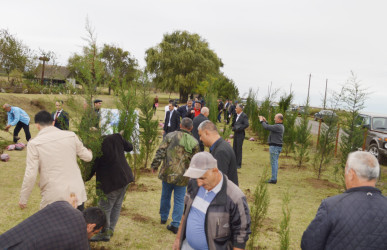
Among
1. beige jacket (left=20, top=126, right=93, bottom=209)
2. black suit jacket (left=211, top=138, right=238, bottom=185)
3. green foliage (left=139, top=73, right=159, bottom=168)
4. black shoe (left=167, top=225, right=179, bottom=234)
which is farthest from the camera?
green foliage (left=139, top=73, right=159, bottom=168)

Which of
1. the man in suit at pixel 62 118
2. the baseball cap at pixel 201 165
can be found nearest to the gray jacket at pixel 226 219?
the baseball cap at pixel 201 165

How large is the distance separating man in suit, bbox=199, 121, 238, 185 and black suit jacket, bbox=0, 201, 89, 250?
6.39 feet

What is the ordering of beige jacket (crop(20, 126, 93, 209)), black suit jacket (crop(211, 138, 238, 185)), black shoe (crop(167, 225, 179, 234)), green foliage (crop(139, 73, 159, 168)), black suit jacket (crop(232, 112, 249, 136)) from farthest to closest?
1. black suit jacket (crop(232, 112, 249, 136))
2. green foliage (crop(139, 73, 159, 168))
3. black shoe (crop(167, 225, 179, 234))
4. black suit jacket (crop(211, 138, 238, 185))
5. beige jacket (crop(20, 126, 93, 209))

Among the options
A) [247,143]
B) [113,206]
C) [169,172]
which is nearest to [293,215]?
[169,172]

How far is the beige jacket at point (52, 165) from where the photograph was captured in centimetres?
340

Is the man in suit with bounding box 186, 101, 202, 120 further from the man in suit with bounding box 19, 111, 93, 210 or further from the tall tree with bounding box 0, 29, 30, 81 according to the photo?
the tall tree with bounding box 0, 29, 30, 81

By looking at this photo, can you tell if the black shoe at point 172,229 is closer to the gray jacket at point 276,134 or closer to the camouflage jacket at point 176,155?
the camouflage jacket at point 176,155

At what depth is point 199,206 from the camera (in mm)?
2668

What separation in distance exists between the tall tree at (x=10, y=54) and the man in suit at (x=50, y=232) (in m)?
33.7

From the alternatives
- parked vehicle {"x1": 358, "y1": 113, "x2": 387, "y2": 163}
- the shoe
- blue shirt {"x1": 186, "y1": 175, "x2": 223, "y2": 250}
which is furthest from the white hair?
parked vehicle {"x1": 358, "y1": 113, "x2": 387, "y2": 163}

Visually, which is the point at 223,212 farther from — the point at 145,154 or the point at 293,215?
the point at 145,154

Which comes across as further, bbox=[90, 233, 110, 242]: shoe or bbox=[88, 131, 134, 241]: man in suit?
bbox=[90, 233, 110, 242]: shoe

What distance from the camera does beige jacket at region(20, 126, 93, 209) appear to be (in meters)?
3.40

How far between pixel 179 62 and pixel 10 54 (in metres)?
19.7
